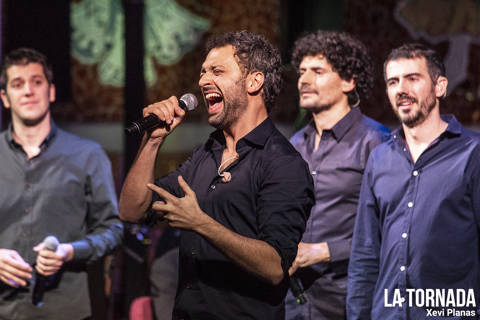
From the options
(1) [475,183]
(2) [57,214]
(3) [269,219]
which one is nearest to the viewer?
(3) [269,219]

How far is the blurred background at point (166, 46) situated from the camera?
4.72m

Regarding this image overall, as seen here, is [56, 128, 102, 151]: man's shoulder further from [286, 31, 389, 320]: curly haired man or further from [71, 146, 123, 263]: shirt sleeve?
[286, 31, 389, 320]: curly haired man

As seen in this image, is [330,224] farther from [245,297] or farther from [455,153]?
[245,297]

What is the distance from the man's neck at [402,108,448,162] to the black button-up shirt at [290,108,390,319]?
0.29 metres

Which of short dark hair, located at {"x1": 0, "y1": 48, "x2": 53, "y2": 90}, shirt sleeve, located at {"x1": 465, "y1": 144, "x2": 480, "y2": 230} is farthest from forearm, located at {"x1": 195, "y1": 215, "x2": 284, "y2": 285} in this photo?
short dark hair, located at {"x1": 0, "y1": 48, "x2": 53, "y2": 90}

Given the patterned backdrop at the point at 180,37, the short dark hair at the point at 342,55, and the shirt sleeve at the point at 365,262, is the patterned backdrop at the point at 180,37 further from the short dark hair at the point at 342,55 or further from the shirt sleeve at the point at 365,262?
the shirt sleeve at the point at 365,262

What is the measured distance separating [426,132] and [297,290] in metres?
0.90

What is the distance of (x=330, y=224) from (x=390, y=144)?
46 cm

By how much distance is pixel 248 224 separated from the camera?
1.94m

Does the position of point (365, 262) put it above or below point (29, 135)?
below

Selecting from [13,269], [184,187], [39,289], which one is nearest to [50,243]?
[13,269]

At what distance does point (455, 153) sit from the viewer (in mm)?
2498

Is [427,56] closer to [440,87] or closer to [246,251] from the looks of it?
[440,87]

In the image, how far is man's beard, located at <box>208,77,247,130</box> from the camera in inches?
81.7
